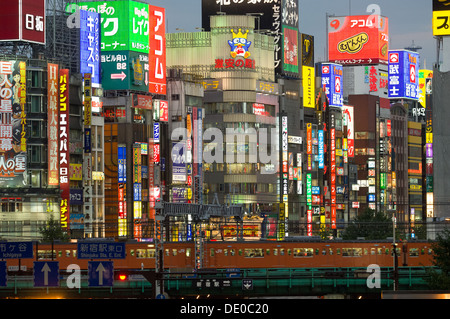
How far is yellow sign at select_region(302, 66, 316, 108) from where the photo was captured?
→ 451 ft

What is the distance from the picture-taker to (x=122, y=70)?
368 feet

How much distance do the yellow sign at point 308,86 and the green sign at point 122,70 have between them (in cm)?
3116

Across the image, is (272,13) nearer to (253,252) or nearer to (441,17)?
(441,17)

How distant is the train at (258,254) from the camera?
64.4m

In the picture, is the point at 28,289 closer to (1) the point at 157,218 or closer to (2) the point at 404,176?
(1) the point at 157,218

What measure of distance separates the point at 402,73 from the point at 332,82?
29.9 m

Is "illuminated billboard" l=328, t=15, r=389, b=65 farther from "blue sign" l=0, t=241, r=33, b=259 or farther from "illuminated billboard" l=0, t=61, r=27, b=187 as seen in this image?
"blue sign" l=0, t=241, r=33, b=259

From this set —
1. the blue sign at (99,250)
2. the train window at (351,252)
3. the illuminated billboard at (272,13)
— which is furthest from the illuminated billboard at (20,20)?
the blue sign at (99,250)

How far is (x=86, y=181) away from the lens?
102000 mm

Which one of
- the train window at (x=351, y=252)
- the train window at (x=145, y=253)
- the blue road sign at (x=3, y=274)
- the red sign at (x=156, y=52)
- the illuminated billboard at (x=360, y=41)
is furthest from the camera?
the illuminated billboard at (x=360, y=41)

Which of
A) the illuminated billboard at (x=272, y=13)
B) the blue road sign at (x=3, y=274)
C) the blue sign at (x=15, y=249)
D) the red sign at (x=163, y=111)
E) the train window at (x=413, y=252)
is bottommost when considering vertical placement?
the train window at (x=413, y=252)

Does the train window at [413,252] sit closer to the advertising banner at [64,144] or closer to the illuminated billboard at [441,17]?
the illuminated billboard at [441,17]

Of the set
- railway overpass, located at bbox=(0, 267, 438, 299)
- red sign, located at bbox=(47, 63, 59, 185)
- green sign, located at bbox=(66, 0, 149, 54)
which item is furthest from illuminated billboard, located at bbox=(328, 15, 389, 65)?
railway overpass, located at bbox=(0, 267, 438, 299)

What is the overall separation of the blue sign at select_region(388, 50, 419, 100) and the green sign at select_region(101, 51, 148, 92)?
242ft
